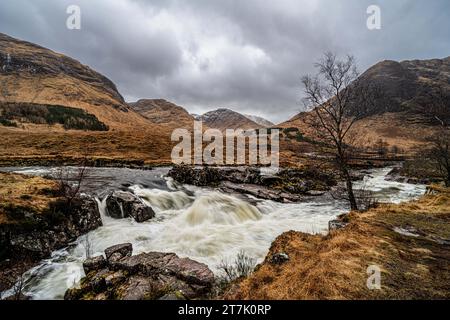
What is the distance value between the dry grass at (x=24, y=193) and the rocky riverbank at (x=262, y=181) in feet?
55.4

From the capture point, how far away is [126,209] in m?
17.1

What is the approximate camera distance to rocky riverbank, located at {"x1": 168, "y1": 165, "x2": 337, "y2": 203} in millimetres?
26844

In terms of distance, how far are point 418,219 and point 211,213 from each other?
42.2 feet

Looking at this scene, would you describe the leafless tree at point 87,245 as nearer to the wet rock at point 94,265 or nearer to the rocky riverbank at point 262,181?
the wet rock at point 94,265

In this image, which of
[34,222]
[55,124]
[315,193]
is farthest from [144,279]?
[55,124]

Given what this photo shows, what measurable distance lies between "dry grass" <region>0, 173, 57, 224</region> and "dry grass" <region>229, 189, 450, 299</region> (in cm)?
1219

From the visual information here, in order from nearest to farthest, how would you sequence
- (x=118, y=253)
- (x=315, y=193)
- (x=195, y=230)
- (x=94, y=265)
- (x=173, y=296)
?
1. (x=173, y=296)
2. (x=94, y=265)
3. (x=118, y=253)
4. (x=195, y=230)
5. (x=315, y=193)

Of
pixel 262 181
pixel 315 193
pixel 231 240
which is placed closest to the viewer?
pixel 231 240

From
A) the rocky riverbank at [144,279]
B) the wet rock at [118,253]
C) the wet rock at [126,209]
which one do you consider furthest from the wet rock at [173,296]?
the wet rock at [126,209]

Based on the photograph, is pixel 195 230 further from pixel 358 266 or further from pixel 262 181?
pixel 262 181

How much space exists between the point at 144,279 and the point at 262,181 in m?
24.1

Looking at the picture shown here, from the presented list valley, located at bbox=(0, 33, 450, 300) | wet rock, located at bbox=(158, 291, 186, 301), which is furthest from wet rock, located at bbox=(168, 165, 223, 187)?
wet rock, located at bbox=(158, 291, 186, 301)

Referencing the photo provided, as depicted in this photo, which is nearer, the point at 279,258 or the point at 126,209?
the point at 279,258
